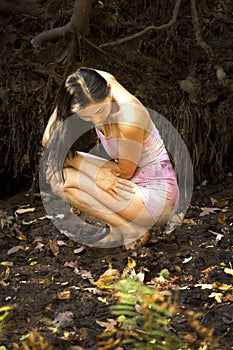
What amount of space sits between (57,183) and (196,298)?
1.34m

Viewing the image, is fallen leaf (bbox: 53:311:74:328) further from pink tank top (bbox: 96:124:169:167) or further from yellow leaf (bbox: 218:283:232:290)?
pink tank top (bbox: 96:124:169:167)

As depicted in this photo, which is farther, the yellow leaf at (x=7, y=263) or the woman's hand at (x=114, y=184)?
the yellow leaf at (x=7, y=263)

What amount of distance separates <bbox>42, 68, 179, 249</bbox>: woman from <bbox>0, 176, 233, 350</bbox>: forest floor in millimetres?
286

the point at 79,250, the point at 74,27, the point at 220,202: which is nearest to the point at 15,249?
the point at 79,250

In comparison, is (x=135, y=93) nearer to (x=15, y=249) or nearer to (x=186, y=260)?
(x=15, y=249)

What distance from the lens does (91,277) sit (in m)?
4.40

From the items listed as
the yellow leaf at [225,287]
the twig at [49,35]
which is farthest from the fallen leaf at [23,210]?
the yellow leaf at [225,287]

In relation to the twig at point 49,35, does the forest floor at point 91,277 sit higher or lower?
lower

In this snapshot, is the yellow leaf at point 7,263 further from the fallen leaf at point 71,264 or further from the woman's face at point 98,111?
the woman's face at point 98,111

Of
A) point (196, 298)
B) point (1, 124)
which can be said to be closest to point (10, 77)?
point (1, 124)

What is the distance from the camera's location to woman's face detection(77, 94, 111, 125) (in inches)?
165

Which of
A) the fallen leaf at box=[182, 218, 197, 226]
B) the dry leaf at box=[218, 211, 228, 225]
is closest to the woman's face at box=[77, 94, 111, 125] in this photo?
the fallen leaf at box=[182, 218, 197, 226]

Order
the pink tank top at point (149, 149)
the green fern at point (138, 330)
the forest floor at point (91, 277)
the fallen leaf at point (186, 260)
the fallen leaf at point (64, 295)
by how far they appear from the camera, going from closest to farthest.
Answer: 1. the green fern at point (138, 330)
2. the forest floor at point (91, 277)
3. the fallen leaf at point (64, 295)
4. the pink tank top at point (149, 149)
5. the fallen leaf at point (186, 260)

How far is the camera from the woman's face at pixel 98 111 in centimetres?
420
